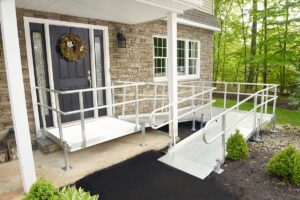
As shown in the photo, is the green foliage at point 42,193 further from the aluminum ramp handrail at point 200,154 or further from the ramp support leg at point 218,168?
the ramp support leg at point 218,168

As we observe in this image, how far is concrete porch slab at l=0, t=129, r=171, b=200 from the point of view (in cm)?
295

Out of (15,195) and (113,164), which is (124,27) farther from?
(15,195)

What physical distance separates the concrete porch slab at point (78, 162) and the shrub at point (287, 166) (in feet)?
6.11

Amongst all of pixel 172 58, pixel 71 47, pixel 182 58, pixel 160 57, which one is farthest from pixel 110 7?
pixel 182 58

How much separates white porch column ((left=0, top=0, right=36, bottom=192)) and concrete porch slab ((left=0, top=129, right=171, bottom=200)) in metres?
0.40

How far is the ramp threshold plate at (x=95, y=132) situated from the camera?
3512mm

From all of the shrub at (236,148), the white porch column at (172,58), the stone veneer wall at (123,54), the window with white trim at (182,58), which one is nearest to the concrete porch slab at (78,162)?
the white porch column at (172,58)

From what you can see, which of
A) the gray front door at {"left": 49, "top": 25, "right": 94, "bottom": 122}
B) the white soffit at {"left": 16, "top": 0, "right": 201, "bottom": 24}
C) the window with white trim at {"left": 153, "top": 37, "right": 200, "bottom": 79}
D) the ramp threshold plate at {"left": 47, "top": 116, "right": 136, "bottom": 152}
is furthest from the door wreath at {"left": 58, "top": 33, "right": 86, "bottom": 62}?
the window with white trim at {"left": 153, "top": 37, "right": 200, "bottom": 79}

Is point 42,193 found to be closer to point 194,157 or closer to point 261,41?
point 194,157

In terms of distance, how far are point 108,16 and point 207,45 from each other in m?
4.95

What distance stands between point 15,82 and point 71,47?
2.19 m

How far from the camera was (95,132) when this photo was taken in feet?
12.9

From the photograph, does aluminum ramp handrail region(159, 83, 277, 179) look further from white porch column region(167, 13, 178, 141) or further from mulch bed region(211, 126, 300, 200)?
white porch column region(167, 13, 178, 141)

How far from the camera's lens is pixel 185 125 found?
5871 millimetres
